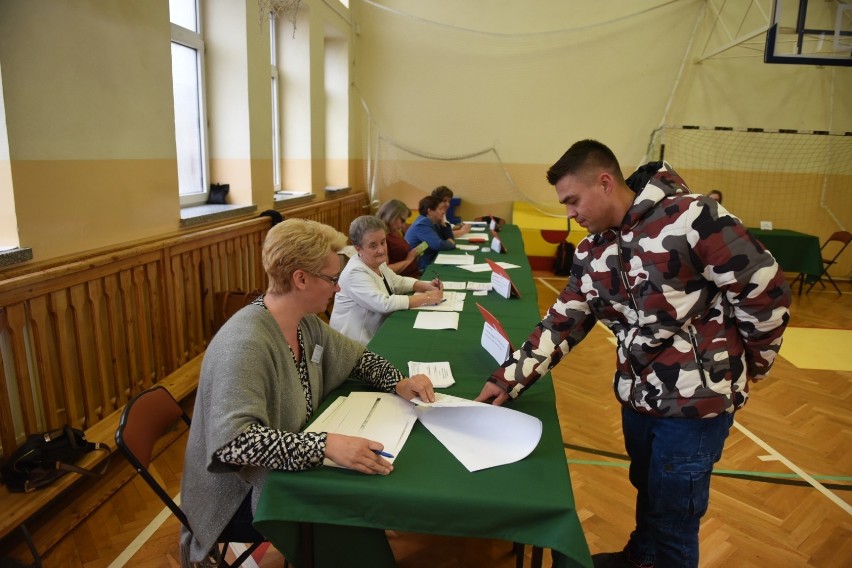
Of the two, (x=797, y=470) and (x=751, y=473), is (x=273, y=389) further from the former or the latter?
(x=797, y=470)

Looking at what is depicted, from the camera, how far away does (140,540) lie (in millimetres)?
2076

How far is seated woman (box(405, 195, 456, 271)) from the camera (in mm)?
4344

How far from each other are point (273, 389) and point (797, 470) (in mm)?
2783

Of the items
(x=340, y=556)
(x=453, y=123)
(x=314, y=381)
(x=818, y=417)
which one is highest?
(x=453, y=123)

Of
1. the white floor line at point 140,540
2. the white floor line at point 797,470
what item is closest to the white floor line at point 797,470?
the white floor line at point 797,470

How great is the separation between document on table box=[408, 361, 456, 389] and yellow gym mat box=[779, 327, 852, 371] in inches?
149

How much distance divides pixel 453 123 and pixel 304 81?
2.81m

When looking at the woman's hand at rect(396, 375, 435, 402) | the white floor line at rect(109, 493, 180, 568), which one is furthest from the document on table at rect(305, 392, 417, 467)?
the white floor line at rect(109, 493, 180, 568)

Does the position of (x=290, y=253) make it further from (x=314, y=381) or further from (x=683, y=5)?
(x=683, y=5)

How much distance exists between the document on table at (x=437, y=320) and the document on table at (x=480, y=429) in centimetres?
86

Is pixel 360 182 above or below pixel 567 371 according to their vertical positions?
above

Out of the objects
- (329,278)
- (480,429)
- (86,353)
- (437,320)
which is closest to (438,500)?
(480,429)

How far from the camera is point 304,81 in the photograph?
18.6 ft

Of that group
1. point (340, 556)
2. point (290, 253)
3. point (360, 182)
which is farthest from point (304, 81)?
point (340, 556)
